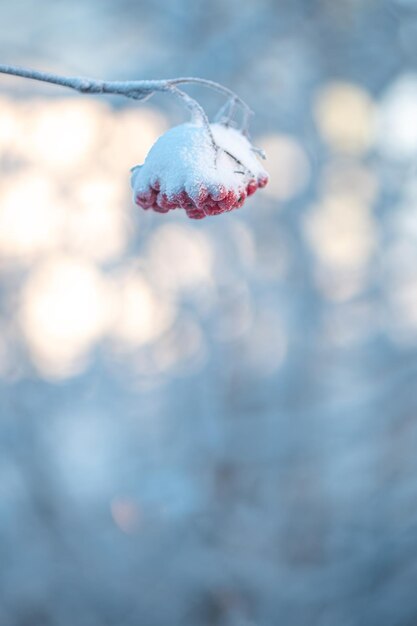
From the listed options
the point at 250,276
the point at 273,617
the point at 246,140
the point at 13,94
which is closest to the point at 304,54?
the point at 250,276

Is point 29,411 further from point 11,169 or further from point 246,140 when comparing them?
point 246,140

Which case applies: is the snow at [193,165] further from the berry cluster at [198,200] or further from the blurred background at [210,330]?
the blurred background at [210,330]

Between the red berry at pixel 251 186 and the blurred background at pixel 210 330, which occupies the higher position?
the blurred background at pixel 210 330

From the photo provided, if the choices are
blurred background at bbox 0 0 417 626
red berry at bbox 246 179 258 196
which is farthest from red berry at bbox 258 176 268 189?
blurred background at bbox 0 0 417 626

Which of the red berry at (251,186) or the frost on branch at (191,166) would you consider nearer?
the frost on branch at (191,166)

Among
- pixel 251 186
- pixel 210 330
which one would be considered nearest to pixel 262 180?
pixel 251 186

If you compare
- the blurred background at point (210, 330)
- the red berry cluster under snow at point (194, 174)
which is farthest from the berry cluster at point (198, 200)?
the blurred background at point (210, 330)

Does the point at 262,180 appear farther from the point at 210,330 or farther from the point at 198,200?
the point at 210,330
